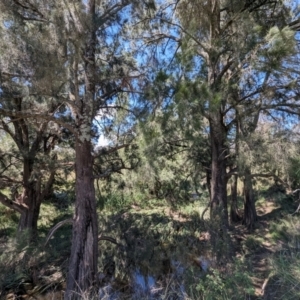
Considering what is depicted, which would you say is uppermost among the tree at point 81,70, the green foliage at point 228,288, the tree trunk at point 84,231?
the tree at point 81,70

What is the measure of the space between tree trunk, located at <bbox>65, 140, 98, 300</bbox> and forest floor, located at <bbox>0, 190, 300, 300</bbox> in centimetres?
44

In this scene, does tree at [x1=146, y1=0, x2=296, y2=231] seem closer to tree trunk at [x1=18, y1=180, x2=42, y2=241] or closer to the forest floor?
the forest floor

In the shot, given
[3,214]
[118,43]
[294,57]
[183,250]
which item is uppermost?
[118,43]

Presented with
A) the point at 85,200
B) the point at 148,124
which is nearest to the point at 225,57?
the point at 148,124

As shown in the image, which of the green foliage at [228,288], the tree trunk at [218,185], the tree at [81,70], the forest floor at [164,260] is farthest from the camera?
the tree trunk at [218,185]

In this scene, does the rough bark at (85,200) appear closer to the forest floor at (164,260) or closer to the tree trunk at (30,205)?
the forest floor at (164,260)

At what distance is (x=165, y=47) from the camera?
25.2 feet

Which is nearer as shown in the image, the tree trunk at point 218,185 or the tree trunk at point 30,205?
the tree trunk at point 218,185

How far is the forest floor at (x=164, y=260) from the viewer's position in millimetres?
4098

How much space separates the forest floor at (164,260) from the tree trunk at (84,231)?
0.44m

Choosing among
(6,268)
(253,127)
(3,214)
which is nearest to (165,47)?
(253,127)

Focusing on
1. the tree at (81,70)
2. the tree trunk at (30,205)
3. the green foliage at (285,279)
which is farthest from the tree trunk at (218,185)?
the tree trunk at (30,205)

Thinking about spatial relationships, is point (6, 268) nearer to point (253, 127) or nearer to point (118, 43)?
point (118, 43)

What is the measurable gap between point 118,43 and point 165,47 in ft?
5.57
